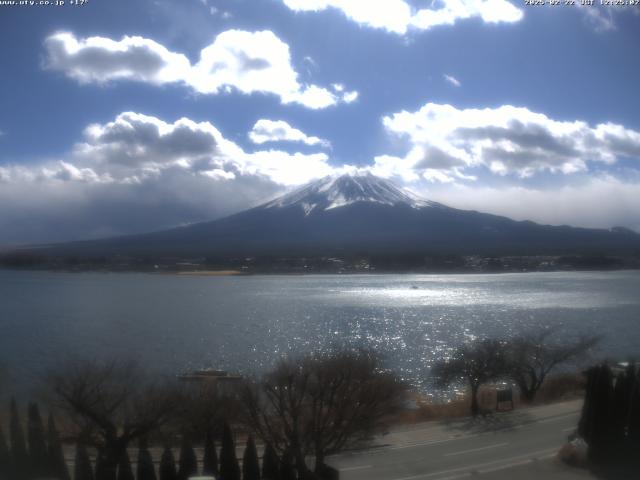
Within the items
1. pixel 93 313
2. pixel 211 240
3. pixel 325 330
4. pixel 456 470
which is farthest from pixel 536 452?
pixel 211 240

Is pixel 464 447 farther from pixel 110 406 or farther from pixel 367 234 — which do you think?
pixel 367 234

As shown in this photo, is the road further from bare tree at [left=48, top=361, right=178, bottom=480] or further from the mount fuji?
the mount fuji

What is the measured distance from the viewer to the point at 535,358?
319 inches

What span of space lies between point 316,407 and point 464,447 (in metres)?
1.29

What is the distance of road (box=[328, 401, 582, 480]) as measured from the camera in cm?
464

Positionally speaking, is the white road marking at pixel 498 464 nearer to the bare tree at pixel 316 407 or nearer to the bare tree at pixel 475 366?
the bare tree at pixel 316 407

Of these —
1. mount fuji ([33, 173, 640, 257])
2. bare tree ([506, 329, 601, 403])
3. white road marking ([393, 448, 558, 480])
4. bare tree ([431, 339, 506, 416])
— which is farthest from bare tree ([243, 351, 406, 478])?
mount fuji ([33, 173, 640, 257])

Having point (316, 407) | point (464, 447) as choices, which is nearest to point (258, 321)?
point (316, 407)

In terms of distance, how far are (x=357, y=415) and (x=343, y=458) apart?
1.21 ft

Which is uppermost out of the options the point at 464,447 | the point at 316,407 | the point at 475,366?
the point at 316,407

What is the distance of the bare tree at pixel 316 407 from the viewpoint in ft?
16.1

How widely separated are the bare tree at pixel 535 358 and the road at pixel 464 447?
56.9 inches

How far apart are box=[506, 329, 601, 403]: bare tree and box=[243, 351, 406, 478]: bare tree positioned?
2.72m

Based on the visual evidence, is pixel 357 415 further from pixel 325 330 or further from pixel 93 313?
pixel 93 313
